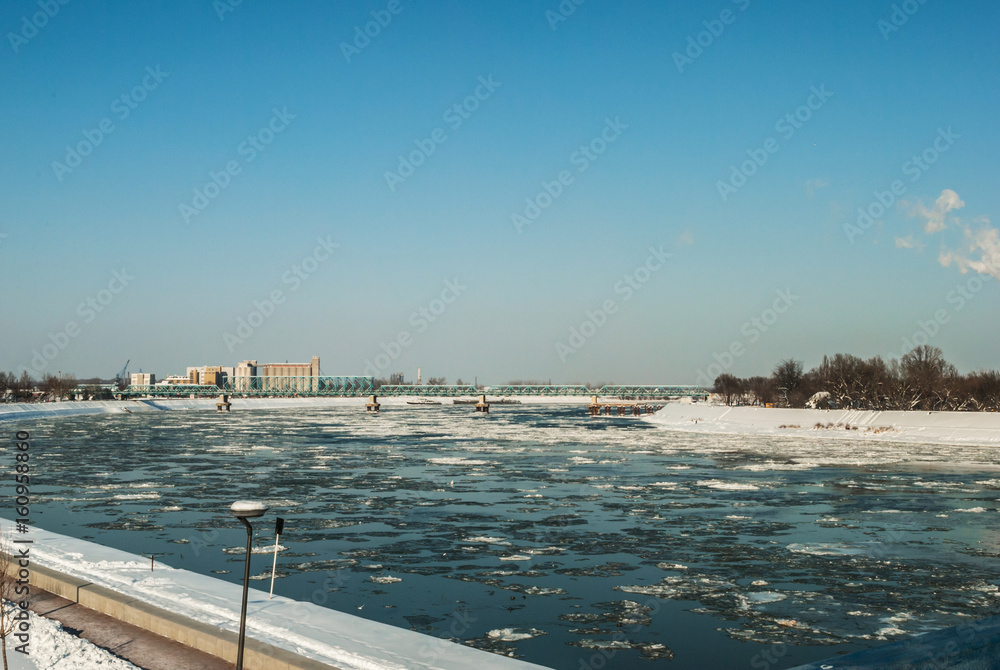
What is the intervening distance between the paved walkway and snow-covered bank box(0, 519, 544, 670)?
0.44 meters

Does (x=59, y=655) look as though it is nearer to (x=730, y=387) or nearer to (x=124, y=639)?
(x=124, y=639)

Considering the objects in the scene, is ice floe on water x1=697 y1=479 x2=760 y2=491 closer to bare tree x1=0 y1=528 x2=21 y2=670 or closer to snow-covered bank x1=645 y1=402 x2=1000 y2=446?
bare tree x1=0 y1=528 x2=21 y2=670

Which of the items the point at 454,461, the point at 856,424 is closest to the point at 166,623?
the point at 454,461

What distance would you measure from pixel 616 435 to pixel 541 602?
39282mm

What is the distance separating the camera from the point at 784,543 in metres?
14.4

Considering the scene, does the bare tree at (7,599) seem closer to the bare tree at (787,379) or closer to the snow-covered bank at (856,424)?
the snow-covered bank at (856,424)

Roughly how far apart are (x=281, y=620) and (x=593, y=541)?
24.1 feet

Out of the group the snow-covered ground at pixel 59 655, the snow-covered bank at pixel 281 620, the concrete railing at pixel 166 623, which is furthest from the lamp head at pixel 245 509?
the snow-covered ground at pixel 59 655

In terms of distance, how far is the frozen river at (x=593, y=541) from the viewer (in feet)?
30.8

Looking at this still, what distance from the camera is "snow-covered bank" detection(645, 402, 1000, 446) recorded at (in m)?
44.1

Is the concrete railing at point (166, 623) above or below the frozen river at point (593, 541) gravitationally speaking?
above

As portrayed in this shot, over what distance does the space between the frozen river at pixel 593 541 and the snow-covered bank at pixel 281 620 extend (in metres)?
0.97

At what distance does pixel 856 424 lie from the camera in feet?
173

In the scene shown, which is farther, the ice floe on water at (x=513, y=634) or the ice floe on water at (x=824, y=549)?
the ice floe on water at (x=824, y=549)
